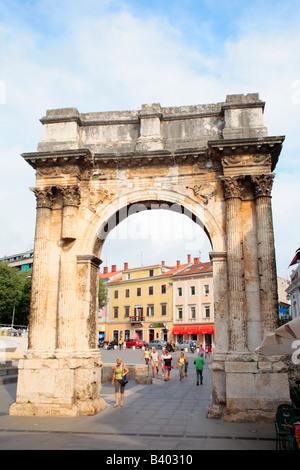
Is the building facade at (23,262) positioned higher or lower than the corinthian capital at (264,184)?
higher

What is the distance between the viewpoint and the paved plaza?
711 cm

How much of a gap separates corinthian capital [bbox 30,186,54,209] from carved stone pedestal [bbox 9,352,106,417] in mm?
3957

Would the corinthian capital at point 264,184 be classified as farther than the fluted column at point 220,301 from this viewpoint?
Yes

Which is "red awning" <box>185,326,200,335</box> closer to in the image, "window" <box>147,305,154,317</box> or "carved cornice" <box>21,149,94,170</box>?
"window" <box>147,305,154,317</box>

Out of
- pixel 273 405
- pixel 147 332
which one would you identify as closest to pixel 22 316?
pixel 147 332

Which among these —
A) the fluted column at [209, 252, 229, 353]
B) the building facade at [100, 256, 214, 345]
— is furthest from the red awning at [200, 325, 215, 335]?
the fluted column at [209, 252, 229, 353]

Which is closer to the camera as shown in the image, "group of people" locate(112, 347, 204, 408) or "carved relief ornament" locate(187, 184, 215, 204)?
"group of people" locate(112, 347, 204, 408)

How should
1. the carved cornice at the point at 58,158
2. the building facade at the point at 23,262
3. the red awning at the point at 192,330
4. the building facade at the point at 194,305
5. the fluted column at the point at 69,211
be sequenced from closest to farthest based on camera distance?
the fluted column at the point at 69,211
the carved cornice at the point at 58,158
the building facade at the point at 194,305
the red awning at the point at 192,330
the building facade at the point at 23,262

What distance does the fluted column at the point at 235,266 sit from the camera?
9703mm

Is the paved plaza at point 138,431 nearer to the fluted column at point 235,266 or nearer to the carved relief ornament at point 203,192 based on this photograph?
the fluted column at point 235,266

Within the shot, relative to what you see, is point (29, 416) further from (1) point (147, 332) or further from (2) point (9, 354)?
(1) point (147, 332)

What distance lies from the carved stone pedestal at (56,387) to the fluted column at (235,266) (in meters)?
3.64

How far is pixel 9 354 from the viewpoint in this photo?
25234 mm

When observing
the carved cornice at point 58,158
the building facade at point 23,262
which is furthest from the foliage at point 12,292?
the carved cornice at point 58,158
